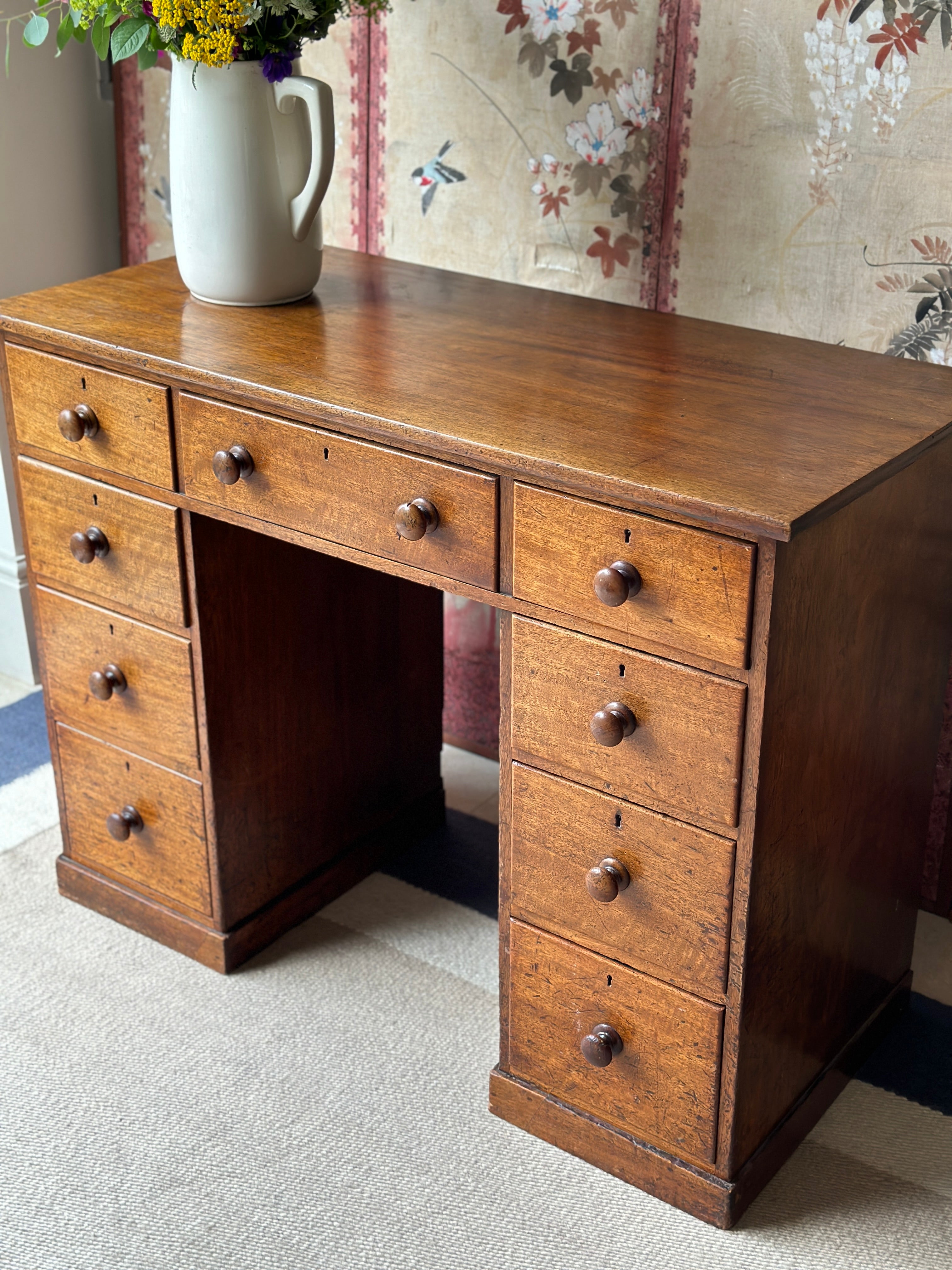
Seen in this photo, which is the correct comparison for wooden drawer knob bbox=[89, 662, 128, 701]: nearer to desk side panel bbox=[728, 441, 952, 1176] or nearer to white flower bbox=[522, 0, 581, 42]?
desk side panel bbox=[728, 441, 952, 1176]

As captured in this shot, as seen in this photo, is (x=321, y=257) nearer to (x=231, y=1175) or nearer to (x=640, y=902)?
(x=640, y=902)

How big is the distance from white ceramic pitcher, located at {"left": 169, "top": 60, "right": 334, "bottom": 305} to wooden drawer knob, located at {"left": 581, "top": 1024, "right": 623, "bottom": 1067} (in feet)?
3.25

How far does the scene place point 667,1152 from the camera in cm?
152

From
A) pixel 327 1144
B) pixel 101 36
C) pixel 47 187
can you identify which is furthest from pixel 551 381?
pixel 47 187

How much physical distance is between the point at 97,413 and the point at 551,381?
0.58 m

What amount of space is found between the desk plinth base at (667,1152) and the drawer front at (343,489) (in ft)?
2.14

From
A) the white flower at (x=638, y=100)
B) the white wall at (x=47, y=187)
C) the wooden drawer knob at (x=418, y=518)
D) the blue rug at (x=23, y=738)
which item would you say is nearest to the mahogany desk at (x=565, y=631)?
the wooden drawer knob at (x=418, y=518)

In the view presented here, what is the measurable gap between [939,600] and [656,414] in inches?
16.9

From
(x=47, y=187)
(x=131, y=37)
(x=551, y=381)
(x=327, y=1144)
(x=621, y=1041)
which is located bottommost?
(x=327, y=1144)

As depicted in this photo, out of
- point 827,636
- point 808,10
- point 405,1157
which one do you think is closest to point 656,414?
point 827,636

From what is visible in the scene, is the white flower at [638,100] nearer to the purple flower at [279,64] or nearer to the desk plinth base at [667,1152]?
the purple flower at [279,64]

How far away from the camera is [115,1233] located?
1509 mm

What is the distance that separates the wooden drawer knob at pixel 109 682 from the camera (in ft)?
6.01

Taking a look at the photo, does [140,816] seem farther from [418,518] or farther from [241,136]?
[241,136]
